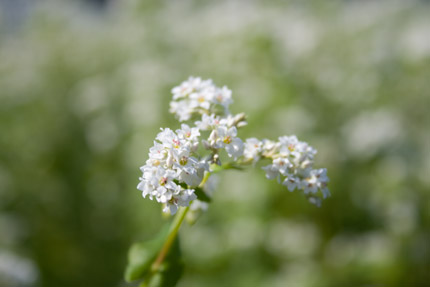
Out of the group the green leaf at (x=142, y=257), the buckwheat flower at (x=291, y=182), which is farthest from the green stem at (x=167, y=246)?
the buckwheat flower at (x=291, y=182)

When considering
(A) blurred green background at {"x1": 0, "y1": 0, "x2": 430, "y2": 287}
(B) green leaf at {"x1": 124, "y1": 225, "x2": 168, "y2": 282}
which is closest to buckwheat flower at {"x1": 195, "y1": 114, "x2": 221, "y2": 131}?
(B) green leaf at {"x1": 124, "y1": 225, "x2": 168, "y2": 282}

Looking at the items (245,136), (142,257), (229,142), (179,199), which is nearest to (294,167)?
(229,142)

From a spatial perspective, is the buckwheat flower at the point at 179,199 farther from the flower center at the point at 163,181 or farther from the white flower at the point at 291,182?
the white flower at the point at 291,182

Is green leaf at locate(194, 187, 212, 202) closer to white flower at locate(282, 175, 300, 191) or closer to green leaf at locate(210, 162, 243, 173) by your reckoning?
green leaf at locate(210, 162, 243, 173)

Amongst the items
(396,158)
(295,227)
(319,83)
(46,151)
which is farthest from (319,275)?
(46,151)

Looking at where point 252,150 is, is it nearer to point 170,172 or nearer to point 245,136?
point 170,172

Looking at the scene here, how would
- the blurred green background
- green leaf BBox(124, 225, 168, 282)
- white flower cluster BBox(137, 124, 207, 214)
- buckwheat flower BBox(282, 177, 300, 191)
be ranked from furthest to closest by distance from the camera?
the blurred green background
green leaf BBox(124, 225, 168, 282)
buckwheat flower BBox(282, 177, 300, 191)
white flower cluster BBox(137, 124, 207, 214)

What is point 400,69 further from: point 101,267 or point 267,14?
point 101,267
